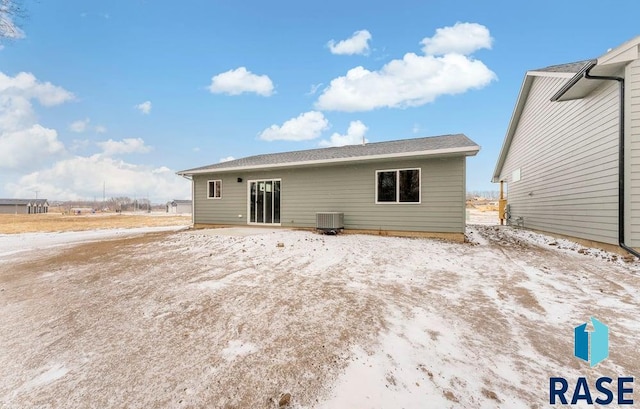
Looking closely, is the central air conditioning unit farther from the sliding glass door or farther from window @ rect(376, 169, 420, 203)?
the sliding glass door

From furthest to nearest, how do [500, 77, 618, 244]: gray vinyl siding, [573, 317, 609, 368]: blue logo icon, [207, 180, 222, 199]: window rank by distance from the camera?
[207, 180, 222, 199]: window
[500, 77, 618, 244]: gray vinyl siding
[573, 317, 609, 368]: blue logo icon

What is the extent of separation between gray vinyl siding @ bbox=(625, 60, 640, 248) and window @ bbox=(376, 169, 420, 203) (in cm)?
437

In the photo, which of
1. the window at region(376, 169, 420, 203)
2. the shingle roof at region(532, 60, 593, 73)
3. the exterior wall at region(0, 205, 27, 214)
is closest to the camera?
the shingle roof at region(532, 60, 593, 73)

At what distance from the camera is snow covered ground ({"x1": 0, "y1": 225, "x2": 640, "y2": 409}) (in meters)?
1.81

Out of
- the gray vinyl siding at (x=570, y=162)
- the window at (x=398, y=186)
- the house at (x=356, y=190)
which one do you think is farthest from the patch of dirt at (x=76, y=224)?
the gray vinyl siding at (x=570, y=162)

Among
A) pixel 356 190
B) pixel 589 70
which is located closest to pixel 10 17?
pixel 356 190

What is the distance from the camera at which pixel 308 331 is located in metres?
2.59

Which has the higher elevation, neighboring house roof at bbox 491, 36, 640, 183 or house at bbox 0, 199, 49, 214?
neighboring house roof at bbox 491, 36, 640, 183

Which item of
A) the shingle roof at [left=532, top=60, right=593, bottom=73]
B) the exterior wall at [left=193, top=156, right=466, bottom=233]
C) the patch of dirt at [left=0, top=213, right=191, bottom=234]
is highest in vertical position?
the shingle roof at [left=532, top=60, right=593, bottom=73]

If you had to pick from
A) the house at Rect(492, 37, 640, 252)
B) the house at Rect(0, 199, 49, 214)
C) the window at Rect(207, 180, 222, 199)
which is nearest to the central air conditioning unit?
the window at Rect(207, 180, 222, 199)

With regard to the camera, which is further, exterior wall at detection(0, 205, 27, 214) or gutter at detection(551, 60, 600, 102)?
exterior wall at detection(0, 205, 27, 214)

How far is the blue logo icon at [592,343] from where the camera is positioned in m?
2.20

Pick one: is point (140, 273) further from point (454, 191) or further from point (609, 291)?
point (454, 191)

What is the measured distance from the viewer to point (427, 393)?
1756 millimetres
